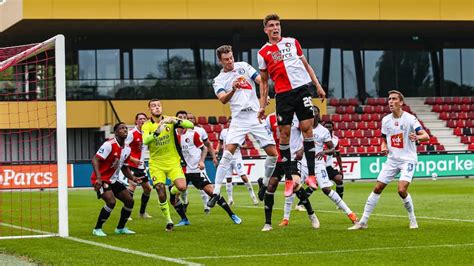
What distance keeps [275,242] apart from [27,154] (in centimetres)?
2922

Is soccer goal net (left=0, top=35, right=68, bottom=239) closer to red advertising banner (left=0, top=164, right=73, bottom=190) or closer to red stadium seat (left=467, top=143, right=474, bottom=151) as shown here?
red advertising banner (left=0, top=164, right=73, bottom=190)

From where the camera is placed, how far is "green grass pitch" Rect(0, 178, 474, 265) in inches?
439

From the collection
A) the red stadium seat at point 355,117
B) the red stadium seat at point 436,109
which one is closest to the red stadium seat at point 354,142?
the red stadium seat at point 355,117

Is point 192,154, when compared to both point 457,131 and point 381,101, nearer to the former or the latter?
point 457,131

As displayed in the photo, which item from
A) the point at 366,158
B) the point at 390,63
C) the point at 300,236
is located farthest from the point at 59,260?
the point at 390,63

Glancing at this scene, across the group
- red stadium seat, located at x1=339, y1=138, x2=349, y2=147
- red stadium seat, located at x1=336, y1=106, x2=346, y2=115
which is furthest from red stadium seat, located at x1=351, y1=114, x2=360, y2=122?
red stadium seat, located at x1=339, y1=138, x2=349, y2=147

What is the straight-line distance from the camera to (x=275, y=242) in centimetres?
1302

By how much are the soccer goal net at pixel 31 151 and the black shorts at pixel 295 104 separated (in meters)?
3.46

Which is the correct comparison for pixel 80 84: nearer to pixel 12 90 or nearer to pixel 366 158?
pixel 12 90

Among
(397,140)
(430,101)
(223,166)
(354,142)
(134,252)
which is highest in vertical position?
(430,101)

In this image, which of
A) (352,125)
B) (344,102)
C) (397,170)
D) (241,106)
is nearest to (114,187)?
(241,106)

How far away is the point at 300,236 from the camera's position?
13828 mm

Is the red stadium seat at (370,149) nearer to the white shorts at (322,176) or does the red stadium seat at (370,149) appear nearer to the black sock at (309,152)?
the white shorts at (322,176)

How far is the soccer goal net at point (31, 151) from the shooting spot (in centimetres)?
1507
